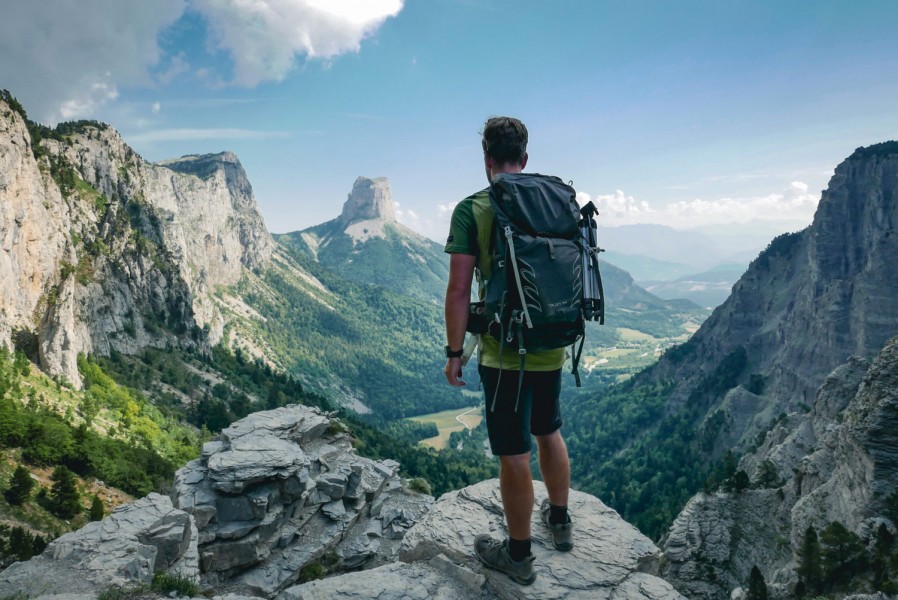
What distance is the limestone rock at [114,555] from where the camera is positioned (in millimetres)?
9875

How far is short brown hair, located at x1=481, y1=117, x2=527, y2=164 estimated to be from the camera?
567 cm

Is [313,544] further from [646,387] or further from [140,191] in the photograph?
[646,387]

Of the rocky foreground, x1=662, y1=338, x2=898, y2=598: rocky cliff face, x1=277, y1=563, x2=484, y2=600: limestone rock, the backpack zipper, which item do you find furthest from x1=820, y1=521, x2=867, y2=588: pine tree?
the backpack zipper

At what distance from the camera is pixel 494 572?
20.2ft

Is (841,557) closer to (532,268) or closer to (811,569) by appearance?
(811,569)

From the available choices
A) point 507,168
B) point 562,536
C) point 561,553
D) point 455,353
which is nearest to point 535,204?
point 507,168

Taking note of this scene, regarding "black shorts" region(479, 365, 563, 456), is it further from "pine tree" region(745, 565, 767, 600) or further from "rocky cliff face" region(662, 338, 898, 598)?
"rocky cliff face" region(662, 338, 898, 598)

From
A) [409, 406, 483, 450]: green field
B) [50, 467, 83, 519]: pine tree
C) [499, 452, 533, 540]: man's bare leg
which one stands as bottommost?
[409, 406, 483, 450]: green field

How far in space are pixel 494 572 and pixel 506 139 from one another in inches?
223

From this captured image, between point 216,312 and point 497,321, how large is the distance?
622 ft

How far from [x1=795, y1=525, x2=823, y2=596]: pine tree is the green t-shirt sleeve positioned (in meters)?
32.0

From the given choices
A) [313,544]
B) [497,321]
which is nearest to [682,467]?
[313,544]

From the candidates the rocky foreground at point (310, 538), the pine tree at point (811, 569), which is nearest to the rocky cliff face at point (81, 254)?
the rocky foreground at point (310, 538)

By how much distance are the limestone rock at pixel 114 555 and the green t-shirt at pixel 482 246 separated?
9.47 meters
